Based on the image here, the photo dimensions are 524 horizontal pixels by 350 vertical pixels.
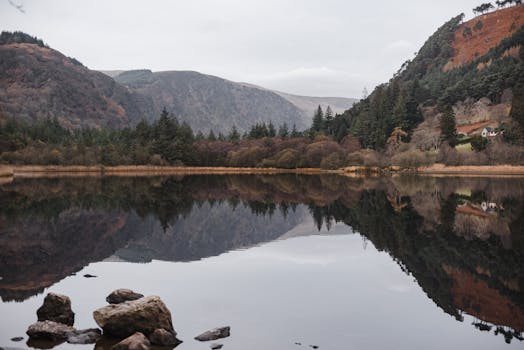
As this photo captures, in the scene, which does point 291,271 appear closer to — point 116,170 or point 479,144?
point 116,170

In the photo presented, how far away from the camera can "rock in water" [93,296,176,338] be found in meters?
11.2

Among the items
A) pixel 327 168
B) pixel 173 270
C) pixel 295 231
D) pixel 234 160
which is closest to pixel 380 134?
pixel 327 168

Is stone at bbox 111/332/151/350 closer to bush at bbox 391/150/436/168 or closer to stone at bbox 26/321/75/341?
stone at bbox 26/321/75/341

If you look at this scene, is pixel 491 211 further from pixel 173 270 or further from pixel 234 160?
pixel 234 160

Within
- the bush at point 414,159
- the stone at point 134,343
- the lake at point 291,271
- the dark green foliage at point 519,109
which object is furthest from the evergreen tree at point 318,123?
the stone at point 134,343

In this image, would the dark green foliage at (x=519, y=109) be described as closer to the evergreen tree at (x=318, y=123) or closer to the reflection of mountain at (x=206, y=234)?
the evergreen tree at (x=318, y=123)

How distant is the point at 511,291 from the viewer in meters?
14.6

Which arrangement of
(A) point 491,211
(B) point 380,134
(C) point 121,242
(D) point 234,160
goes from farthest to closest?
(B) point 380,134, (D) point 234,160, (A) point 491,211, (C) point 121,242

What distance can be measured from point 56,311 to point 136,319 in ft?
8.97

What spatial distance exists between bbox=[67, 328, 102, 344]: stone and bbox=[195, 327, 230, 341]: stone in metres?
2.49

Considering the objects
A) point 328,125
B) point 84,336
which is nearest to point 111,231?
point 84,336

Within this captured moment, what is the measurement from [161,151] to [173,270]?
10486cm

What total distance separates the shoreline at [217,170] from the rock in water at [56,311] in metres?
87.9

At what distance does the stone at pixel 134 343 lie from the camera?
10039mm
